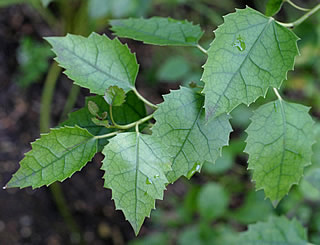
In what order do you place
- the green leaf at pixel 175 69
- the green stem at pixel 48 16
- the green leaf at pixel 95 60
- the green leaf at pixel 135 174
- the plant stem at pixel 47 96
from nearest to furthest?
1. the green leaf at pixel 135 174
2. the green leaf at pixel 95 60
3. the plant stem at pixel 47 96
4. the green leaf at pixel 175 69
5. the green stem at pixel 48 16

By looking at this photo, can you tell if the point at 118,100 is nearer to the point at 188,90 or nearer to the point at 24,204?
the point at 188,90

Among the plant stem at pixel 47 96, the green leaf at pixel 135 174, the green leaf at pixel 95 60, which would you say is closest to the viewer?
the green leaf at pixel 135 174


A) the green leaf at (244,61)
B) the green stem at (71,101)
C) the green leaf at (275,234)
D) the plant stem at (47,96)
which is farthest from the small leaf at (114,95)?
the green stem at (71,101)

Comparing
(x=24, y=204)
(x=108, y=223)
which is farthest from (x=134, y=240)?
(x=24, y=204)

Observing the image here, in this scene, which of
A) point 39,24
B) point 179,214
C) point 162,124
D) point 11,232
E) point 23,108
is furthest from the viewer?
point 39,24

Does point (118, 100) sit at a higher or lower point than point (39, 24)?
higher

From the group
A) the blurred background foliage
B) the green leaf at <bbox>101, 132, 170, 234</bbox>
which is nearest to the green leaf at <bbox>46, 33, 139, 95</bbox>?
the green leaf at <bbox>101, 132, 170, 234</bbox>

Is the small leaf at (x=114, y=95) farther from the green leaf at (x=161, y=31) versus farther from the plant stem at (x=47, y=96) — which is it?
the plant stem at (x=47, y=96)
